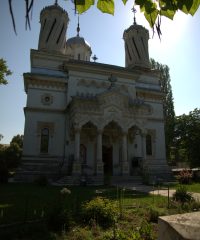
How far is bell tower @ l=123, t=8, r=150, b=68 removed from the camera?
32303 millimetres

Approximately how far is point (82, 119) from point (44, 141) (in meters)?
4.63

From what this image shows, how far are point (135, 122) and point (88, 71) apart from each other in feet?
24.5

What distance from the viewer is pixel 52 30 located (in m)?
29.1

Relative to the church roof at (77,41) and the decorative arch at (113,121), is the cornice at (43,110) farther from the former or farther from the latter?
the church roof at (77,41)

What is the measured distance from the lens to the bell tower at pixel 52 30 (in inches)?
1136

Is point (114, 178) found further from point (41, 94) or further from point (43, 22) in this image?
point (43, 22)

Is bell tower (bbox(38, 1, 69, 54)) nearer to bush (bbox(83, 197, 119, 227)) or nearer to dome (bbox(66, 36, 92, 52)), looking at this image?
dome (bbox(66, 36, 92, 52))

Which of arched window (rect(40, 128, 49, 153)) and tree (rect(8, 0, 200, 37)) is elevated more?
arched window (rect(40, 128, 49, 153))

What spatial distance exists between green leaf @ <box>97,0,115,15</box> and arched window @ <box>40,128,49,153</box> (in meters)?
22.4

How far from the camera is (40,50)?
92.0 ft

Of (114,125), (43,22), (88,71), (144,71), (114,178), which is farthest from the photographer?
(144,71)

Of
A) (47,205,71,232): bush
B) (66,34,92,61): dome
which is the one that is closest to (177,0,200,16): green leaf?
(47,205,71,232): bush

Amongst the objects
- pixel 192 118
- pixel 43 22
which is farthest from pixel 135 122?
pixel 43 22

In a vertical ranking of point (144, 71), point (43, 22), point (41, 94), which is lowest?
point (41, 94)
